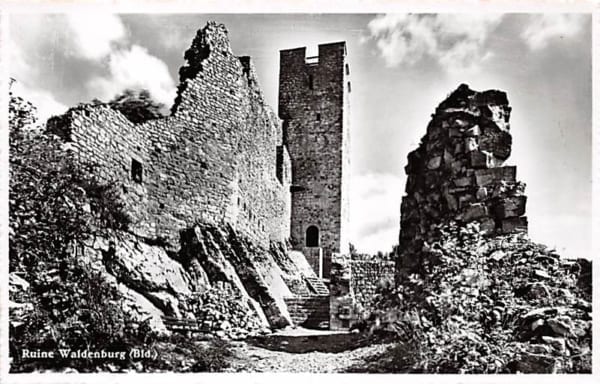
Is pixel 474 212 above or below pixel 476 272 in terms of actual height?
above

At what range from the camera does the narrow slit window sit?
4.83 metres

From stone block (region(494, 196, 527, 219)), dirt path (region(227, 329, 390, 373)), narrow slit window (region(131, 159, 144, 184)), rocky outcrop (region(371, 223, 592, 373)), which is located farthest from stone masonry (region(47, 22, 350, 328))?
stone block (region(494, 196, 527, 219))

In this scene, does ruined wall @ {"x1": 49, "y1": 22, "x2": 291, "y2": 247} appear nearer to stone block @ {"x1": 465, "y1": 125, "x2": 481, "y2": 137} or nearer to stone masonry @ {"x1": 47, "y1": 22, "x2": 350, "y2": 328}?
stone masonry @ {"x1": 47, "y1": 22, "x2": 350, "y2": 328}

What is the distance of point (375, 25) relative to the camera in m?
4.58

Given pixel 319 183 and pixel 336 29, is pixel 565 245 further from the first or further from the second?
pixel 319 183

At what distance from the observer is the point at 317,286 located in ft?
16.7

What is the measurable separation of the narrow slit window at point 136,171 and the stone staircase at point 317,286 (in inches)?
54.5

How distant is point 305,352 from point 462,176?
5.07 ft

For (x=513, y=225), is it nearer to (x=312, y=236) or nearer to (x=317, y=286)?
(x=317, y=286)

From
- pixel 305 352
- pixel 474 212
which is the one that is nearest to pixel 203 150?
pixel 305 352

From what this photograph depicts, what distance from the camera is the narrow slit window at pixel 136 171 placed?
4832 millimetres
